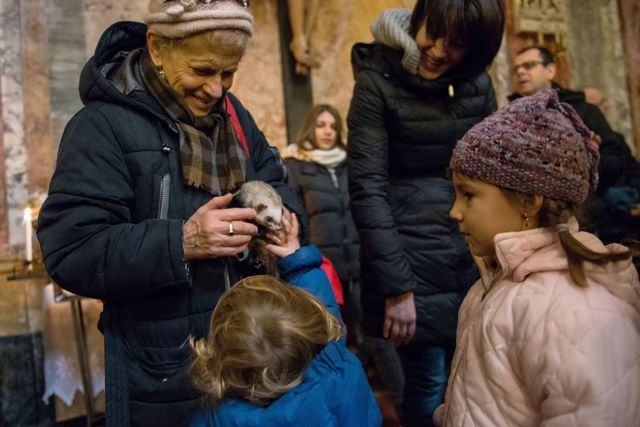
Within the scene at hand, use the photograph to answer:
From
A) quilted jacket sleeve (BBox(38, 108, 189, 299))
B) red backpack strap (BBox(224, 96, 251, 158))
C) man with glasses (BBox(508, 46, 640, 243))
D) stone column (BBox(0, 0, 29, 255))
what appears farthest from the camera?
stone column (BBox(0, 0, 29, 255))

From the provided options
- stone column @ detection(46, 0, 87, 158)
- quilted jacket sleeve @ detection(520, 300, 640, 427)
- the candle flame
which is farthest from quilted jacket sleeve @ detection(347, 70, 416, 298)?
stone column @ detection(46, 0, 87, 158)

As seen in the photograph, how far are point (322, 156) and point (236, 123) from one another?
8.40ft

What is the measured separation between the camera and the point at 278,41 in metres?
5.52

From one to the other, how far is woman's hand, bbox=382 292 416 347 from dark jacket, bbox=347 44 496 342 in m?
0.07

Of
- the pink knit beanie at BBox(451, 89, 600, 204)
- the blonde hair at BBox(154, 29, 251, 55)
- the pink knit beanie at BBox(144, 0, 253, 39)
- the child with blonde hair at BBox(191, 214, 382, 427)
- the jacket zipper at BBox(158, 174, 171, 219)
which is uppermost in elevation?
the pink knit beanie at BBox(144, 0, 253, 39)

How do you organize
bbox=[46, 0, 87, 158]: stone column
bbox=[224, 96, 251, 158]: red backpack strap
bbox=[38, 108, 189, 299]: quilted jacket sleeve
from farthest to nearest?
bbox=[46, 0, 87, 158]: stone column → bbox=[224, 96, 251, 158]: red backpack strap → bbox=[38, 108, 189, 299]: quilted jacket sleeve

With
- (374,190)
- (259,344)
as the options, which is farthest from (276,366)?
(374,190)

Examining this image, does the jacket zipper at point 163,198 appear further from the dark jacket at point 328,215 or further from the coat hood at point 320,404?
the dark jacket at point 328,215

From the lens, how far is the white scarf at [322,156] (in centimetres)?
457

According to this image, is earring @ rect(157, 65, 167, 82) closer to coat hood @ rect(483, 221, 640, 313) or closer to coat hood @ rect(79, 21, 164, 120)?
A: coat hood @ rect(79, 21, 164, 120)

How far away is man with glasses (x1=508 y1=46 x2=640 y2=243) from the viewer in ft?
10.2

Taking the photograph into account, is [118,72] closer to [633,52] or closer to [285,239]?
[285,239]

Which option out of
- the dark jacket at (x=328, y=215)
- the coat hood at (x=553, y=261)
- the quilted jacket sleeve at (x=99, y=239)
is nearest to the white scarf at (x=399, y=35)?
the coat hood at (x=553, y=261)

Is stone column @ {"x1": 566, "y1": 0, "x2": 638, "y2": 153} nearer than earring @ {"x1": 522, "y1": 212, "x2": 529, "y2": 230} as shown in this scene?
No
